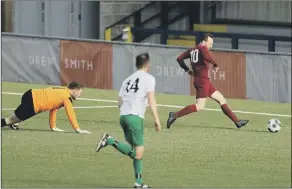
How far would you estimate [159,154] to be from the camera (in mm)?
22375

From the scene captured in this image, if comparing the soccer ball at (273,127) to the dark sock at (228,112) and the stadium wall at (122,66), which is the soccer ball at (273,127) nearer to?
the dark sock at (228,112)

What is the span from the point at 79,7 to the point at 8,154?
1968 centimetres

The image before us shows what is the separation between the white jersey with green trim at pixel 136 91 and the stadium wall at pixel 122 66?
43.3 ft

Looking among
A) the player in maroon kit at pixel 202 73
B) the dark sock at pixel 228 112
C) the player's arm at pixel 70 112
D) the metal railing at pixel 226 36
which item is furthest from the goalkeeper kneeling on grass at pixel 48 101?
the metal railing at pixel 226 36

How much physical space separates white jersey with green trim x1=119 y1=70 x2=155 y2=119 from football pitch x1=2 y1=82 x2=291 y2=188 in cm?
118

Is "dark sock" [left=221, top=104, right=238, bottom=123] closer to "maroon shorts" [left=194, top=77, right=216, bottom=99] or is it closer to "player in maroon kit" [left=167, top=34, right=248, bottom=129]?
"player in maroon kit" [left=167, top=34, right=248, bottom=129]

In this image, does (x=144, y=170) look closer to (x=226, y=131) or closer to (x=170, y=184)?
(x=170, y=184)

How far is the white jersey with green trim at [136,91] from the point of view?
60.8 ft

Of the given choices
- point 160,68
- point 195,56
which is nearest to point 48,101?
point 195,56

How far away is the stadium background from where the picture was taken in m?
21.2

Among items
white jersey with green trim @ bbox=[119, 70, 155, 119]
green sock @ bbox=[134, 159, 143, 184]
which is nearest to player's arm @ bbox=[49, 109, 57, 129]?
white jersey with green trim @ bbox=[119, 70, 155, 119]

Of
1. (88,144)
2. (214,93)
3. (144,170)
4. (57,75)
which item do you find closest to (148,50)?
(57,75)

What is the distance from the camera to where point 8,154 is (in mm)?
21953

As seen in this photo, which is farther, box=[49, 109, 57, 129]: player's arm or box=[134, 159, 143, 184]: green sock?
box=[49, 109, 57, 129]: player's arm
